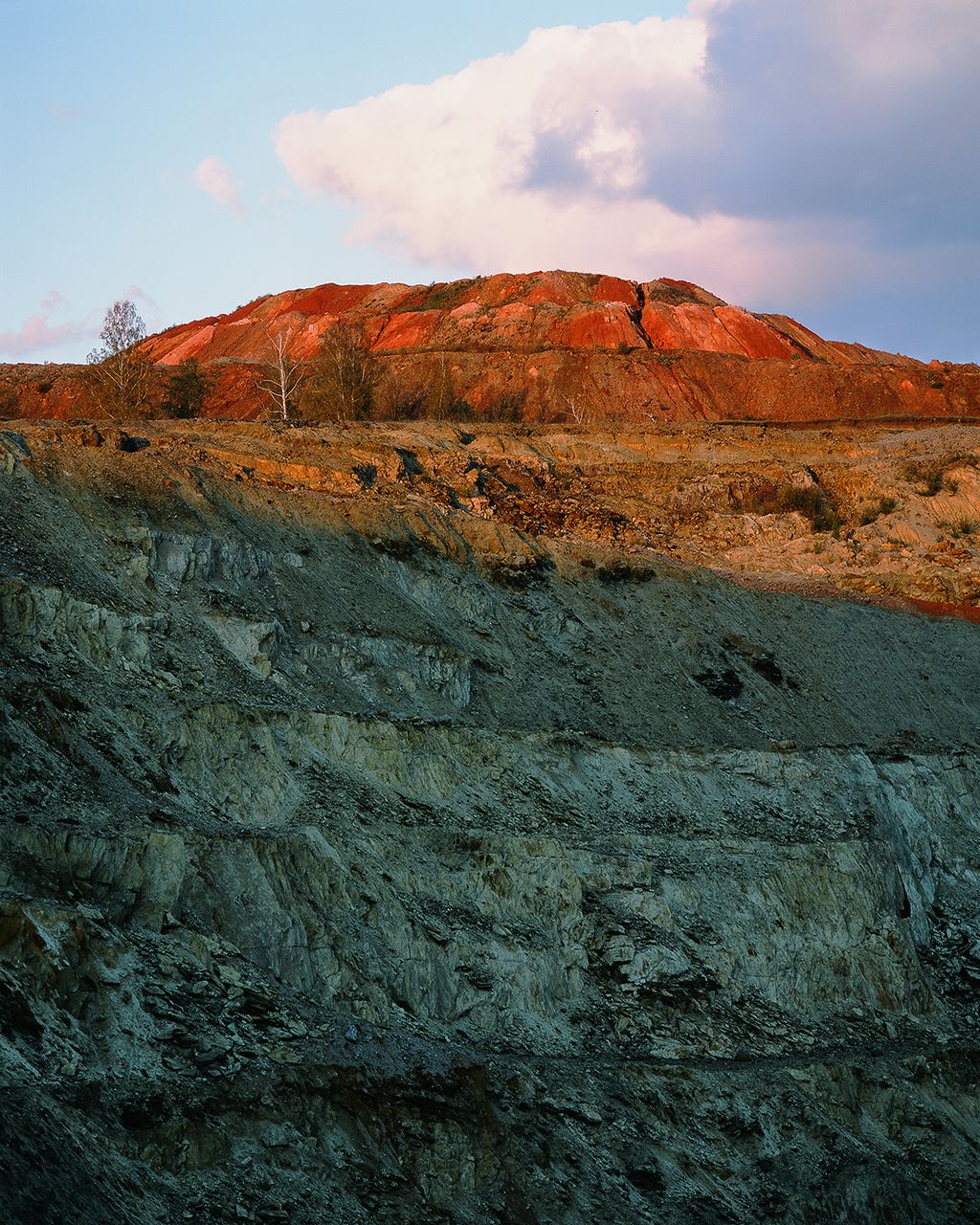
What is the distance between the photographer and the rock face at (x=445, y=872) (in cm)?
1435

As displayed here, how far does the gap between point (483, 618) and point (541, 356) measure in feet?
160

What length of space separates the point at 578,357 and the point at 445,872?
2396 inches

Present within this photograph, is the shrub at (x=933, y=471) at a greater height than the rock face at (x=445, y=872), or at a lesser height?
greater

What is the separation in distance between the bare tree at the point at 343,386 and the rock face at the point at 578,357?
8.26 meters

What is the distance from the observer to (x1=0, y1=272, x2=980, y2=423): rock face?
7350 cm

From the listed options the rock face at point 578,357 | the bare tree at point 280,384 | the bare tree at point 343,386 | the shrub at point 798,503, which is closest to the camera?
the shrub at point 798,503

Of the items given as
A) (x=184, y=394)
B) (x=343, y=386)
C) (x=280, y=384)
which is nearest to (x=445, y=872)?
(x=184, y=394)

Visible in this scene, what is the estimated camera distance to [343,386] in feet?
188

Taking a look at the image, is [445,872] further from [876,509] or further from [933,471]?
[933,471]

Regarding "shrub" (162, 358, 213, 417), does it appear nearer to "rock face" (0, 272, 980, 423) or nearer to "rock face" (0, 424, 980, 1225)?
"rock face" (0, 272, 980, 423)

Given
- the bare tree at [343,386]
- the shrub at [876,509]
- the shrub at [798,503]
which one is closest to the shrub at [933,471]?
the shrub at [876,509]

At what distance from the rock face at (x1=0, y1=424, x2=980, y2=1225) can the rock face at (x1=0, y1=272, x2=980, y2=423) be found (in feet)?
118

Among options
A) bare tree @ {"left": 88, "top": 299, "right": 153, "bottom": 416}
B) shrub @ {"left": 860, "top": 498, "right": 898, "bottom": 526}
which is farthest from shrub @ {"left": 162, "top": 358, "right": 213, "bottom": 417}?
shrub @ {"left": 860, "top": 498, "right": 898, "bottom": 526}

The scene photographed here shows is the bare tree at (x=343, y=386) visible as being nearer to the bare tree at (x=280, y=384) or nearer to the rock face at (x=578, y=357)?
the bare tree at (x=280, y=384)
